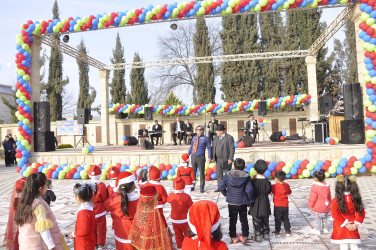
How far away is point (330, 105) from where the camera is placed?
1306 cm

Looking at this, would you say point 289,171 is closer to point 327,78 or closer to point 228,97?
point 228,97

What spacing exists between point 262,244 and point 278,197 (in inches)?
27.5

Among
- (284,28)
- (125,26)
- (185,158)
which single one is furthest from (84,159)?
(284,28)

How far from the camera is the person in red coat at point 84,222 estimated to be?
2.99 meters

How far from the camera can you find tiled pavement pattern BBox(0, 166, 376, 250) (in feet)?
13.2

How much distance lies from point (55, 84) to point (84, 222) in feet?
96.0

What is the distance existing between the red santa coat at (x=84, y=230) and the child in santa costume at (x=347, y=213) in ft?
8.81

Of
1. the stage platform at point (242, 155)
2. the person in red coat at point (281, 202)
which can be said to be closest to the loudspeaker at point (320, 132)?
the stage platform at point (242, 155)

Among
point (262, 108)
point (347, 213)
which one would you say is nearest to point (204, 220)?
point (347, 213)

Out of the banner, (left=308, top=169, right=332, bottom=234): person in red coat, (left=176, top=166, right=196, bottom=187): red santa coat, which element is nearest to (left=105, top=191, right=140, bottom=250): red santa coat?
(left=176, top=166, right=196, bottom=187): red santa coat

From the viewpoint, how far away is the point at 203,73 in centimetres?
2622

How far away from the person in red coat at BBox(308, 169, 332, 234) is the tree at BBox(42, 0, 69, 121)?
2785 cm

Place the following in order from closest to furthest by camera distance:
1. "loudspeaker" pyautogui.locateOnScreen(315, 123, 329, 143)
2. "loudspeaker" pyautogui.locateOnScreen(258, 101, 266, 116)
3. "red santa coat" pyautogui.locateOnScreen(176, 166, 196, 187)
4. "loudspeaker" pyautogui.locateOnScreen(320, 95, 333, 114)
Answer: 1. "red santa coat" pyautogui.locateOnScreen(176, 166, 196, 187)
2. "loudspeaker" pyautogui.locateOnScreen(315, 123, 329, 143)
3. "loudspeaker" pyautogui.locateOnScreen(320, 95, 333, 114)
4. "loudspeaker" pyautogui.locateOnScreen(258, 101, 266, 116)

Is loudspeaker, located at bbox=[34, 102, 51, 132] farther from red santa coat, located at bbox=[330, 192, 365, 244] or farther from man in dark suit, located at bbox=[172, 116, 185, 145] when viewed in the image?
red santa coat, located at bbox=[330, 192, 365, 244]
